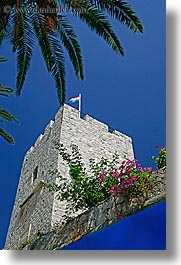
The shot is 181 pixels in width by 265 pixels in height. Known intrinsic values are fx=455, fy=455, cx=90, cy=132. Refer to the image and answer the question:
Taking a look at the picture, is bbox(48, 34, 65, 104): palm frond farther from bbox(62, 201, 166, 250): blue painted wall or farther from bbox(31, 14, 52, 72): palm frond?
bbox(62, 201, 166, 250): blue painted wall

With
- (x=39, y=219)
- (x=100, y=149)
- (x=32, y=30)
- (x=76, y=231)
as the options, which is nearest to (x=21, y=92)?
(x=32, y=30)

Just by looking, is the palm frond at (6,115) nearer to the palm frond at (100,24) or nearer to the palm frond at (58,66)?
the palm frond at (58,66)

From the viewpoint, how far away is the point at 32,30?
15.0 feet

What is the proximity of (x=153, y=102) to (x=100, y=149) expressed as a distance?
5105 mm

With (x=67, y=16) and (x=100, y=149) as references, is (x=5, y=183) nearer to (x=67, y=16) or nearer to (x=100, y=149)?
(x=67, y=16)

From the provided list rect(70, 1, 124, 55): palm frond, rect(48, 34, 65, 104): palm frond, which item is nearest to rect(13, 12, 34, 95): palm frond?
rect(48, 34, 65, 104): palm frond

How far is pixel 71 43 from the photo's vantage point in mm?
4852

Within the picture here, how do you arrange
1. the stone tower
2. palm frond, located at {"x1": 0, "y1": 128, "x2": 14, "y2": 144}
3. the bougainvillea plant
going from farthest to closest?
the stone tower < palm frond, located at {"x1": 0, "y1": 128, "x2": 14, "y2": 144} < the bougainvillea plant

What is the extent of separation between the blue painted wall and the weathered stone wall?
0.23 metres

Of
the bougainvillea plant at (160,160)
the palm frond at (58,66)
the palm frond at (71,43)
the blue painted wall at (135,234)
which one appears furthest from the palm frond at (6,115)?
the blue painted wall at (135,234)

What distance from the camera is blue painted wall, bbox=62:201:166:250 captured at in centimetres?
354

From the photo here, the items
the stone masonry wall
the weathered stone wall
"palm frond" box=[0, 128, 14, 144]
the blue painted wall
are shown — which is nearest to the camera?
the blue painted wall

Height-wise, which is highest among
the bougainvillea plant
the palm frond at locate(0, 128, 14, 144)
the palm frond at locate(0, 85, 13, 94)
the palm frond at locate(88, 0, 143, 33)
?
the palm frond at locate(88, 0, 143, 33)

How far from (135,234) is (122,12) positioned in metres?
2.11
